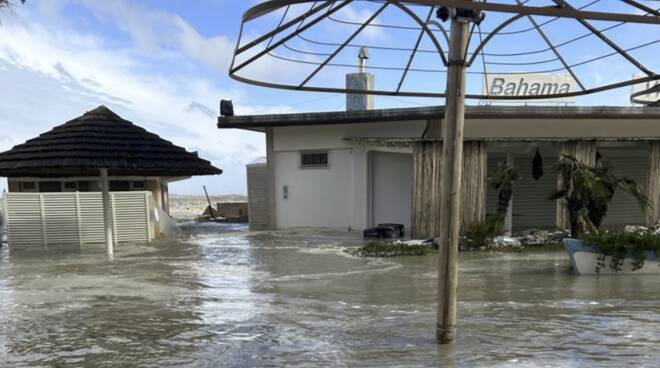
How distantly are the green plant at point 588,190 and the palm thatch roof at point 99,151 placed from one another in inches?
328

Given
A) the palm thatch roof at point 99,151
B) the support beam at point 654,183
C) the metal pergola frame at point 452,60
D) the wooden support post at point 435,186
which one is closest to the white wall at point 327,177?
the wooden support post at point 435,186

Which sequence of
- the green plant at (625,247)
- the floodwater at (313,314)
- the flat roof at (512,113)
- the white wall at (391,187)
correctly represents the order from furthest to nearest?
1. the white wall at (391,187)
2. the flat roof at (512,113)
3. the green plant at (625,247)
4. the floodwater at (313,314)

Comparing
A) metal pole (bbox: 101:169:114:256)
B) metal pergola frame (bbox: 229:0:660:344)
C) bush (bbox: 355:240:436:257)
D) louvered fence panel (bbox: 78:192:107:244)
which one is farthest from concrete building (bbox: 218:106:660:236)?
metal pergola frame (bbox: 229:0:660:344)

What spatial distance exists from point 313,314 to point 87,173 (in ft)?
34.7

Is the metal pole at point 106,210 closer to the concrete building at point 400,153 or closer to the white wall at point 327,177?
the concrete building at point 400,153

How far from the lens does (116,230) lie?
40.3 ft

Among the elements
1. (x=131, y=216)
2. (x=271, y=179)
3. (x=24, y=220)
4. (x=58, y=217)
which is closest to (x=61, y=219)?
(x=58, y=217)

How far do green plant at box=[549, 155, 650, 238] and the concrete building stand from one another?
1.45 m

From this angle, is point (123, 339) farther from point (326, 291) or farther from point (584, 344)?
point (584, 344)

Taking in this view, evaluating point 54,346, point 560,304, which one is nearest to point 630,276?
point 560,304

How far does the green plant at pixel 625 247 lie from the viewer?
778 cm

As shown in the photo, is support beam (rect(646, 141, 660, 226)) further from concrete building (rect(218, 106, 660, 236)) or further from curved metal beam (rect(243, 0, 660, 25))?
curved metal beam (rect(243, 0, 660, 25))

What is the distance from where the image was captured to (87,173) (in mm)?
13727

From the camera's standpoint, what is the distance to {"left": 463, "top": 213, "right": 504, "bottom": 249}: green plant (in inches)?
437
